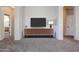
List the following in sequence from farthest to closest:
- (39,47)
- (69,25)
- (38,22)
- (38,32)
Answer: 1. (69,25)
2. (38,22)
3. (38,32)
4. (39,47)

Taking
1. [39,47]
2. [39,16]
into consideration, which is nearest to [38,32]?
[39,16]

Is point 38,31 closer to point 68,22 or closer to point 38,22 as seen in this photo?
point 38,22

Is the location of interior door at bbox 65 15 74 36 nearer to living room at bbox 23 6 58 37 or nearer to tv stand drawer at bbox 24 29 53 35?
living room at bbox 23 6 58 37

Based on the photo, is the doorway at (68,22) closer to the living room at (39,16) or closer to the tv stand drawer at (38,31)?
the living room at (39,16)

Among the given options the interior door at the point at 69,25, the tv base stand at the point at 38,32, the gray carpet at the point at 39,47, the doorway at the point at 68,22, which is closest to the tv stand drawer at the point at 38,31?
the tv base stand at the point at 38,32

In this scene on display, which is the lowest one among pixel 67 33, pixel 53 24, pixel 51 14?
pixel 67 33
